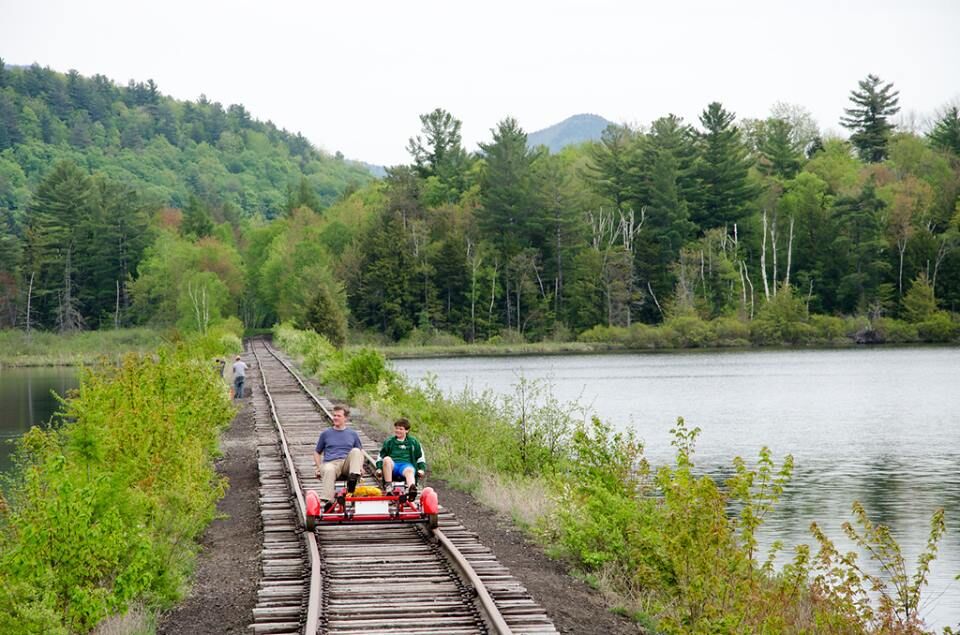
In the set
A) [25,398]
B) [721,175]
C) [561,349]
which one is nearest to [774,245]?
[721,175]

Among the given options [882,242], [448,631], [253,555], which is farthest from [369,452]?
[882,242]

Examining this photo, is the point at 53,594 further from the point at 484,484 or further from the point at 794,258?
the point at 794,258

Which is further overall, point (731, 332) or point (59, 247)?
point (59, 247)

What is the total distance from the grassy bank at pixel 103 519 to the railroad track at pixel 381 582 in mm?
1012

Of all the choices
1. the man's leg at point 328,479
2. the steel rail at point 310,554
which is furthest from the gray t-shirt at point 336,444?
the steel rail at point 310,554

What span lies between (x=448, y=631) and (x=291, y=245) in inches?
4329

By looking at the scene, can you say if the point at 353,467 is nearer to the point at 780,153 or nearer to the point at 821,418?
the point at 821,418

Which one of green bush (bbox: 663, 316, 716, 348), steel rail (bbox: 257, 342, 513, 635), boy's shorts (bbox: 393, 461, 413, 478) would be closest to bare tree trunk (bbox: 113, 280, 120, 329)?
green bush (bbox: 663, 316, 716, 348)

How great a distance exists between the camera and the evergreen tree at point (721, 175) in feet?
310

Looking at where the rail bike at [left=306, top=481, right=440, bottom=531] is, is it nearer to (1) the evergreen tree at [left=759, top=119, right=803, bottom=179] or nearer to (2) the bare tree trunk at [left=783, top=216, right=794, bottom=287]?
(2) the bare tree trunk at [left=783, top=216, right=794, bottom=287]

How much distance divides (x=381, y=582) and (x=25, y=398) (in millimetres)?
47179

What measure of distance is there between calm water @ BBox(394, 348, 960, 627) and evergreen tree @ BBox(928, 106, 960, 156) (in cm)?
2793

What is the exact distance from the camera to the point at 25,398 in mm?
53531

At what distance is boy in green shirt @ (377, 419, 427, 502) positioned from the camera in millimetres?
13930
